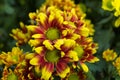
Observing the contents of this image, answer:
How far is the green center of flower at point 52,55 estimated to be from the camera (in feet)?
4.68

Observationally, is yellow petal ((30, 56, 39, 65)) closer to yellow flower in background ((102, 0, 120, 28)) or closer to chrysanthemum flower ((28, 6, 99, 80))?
chrysanthemum flower ((28, 6, 99, 80))

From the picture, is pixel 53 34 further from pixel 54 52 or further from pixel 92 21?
pixel 92 21

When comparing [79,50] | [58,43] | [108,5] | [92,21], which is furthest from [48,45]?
[92,21]

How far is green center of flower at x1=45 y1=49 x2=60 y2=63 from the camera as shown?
1426 mm

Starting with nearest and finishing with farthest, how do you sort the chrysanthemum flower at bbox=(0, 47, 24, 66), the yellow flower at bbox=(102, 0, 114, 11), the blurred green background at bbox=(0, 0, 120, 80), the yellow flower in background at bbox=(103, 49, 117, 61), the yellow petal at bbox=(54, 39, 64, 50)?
1. the yellow petal at bbox=(54, 39, 64, 50)
2. the chrysanthemum flower at bbox=(0, 47, 24, 66)
3. the yellow flower in background at bbox=(103, 49, 117, 61)
4. the yellow flower at bbox=(102, 0, 114, 11)
5. the blurred green background at bbox=(0, 0, 120, 80)

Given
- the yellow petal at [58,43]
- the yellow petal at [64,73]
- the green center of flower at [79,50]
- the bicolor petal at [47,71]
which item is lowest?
the yellow petal at [64,73]

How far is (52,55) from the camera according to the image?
4.68 feet

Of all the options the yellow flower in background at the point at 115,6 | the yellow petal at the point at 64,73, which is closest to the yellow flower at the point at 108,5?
the yellow flower in background at the point at 115,6

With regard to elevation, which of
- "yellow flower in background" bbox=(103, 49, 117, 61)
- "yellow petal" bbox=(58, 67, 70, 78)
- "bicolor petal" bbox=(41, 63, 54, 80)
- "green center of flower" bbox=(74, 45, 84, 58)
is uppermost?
"green center of flower" bbox=(74, 45, 84, 58)

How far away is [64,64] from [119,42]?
77 centimetres

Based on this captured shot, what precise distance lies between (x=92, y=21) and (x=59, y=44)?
0.97 metres

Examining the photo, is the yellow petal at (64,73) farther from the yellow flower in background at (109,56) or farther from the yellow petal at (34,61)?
the yellow flower in background at (109,56)

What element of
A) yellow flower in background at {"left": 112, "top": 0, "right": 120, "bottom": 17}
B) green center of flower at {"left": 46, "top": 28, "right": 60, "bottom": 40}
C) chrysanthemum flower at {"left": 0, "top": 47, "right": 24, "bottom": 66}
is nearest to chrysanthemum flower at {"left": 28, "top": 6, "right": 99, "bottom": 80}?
green center of flower at {"left": 46, "top": 28, "right": 60, "bottom": 40}

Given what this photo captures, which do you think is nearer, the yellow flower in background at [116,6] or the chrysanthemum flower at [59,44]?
the chrysanthemum flower at [59,44]
